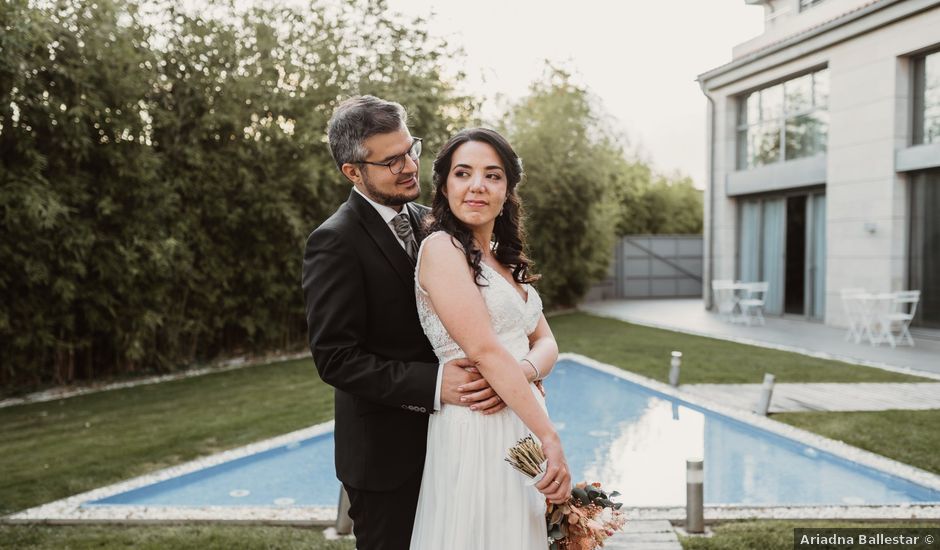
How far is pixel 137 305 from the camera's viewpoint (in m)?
7.44

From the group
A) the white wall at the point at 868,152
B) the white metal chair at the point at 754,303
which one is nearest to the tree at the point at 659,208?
the white metal chair at the point at 754,303

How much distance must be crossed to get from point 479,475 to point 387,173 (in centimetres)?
83

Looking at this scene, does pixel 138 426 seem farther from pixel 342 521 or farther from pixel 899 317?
pixel 899 317

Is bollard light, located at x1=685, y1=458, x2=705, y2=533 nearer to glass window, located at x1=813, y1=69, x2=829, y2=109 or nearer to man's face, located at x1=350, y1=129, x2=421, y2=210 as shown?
man's face, located at x1=350, y1=129, x2=421, y2=210

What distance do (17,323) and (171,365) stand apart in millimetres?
2044

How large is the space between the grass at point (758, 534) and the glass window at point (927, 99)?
8.49 metres

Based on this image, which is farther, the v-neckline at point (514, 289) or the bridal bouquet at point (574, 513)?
the v-neckline at point (514, 289)

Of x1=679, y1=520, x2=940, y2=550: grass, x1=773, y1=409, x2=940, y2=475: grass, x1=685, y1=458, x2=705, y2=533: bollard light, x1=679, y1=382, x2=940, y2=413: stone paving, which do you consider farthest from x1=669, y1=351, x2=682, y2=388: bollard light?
x1=685, y1=458, x2=705, y2=533: bollard light

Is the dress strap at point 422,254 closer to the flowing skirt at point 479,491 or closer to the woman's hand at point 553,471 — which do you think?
the flowing skirt at point 479,491

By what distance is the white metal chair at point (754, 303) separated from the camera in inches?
479

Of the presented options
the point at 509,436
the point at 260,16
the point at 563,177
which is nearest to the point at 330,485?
the point at 509,436

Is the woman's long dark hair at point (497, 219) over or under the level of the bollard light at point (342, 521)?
over

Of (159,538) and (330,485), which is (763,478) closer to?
(330,485)

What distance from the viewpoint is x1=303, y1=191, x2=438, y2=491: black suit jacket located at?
5.32ft
